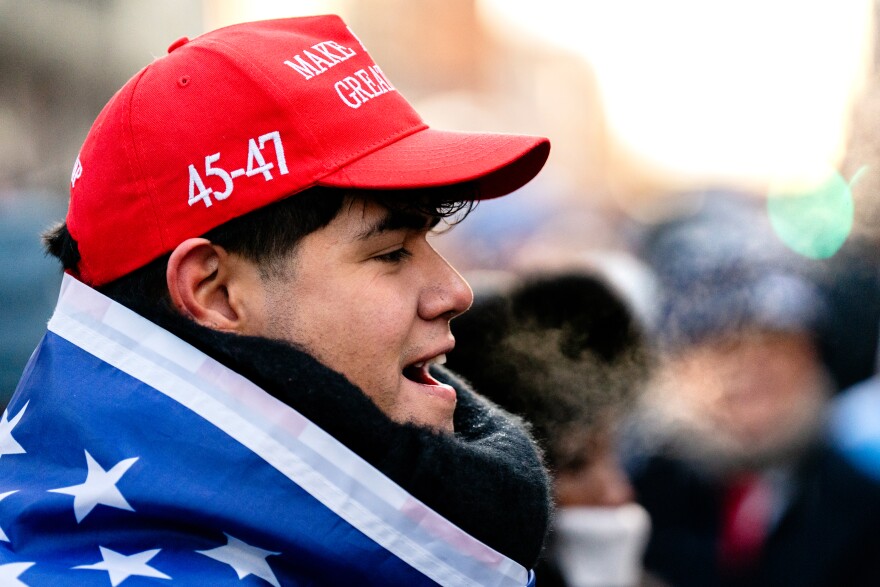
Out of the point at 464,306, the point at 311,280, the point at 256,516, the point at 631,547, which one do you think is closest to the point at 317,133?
the point at 311,280

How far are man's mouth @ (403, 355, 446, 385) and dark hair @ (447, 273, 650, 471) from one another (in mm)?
743

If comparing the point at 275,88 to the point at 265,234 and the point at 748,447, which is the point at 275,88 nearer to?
the point at 265,234

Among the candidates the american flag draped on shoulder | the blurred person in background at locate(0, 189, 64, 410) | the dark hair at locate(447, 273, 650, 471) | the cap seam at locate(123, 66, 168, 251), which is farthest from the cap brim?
the blurred person in background at locate(0, 189, 64, 410)

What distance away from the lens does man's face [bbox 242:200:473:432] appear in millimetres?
1711


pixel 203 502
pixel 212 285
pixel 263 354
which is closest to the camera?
pixel 203 502

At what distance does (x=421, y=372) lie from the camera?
1.92 metres

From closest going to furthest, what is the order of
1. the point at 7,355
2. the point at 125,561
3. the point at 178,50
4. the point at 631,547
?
1. the point at 125,561
2. the point at 178,50
3. the point at 631,547
4. the point at 7,355

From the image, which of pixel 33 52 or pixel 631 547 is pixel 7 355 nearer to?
pixel 631 547

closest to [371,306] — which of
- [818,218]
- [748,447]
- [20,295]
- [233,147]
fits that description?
[233,147]

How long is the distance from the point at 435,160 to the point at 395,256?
19cm

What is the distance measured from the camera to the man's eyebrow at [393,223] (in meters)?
1.75

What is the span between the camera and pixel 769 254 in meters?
4.07

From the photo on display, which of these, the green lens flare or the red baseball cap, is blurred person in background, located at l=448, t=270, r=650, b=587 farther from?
the green lens flare

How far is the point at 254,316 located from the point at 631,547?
66.9 inches
